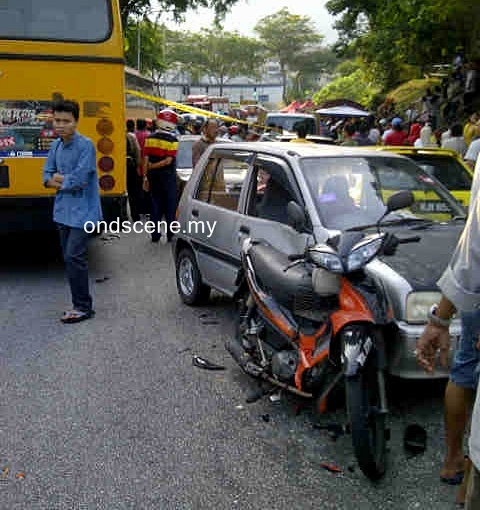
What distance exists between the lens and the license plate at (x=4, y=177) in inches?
302

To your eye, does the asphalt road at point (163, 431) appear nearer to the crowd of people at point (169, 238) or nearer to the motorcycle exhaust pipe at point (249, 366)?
the motorcycle exhaust pipe at point (249, 366)

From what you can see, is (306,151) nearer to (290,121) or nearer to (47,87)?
(47,87)

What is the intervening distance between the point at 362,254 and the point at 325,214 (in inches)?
51.8

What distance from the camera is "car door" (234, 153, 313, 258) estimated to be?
16.5 ft

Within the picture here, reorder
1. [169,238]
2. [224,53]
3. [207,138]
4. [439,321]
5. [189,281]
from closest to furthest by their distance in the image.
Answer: [439,321]
[189,281]
[207,138]
[169,238]
[224,53]

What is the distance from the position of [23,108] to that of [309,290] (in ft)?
16.2

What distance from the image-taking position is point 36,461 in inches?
145

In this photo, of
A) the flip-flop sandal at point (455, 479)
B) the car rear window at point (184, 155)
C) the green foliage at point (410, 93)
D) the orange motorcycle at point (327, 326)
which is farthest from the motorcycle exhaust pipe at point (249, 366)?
the green foliage at point (410, 93)

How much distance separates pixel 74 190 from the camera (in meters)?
6.14

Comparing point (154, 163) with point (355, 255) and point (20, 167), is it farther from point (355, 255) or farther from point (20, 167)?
point (355, 255)

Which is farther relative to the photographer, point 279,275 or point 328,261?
point 279,275

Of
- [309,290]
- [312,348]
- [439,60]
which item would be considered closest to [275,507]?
[312,348]

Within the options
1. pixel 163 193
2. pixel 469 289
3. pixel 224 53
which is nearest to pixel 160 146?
pixel 163 193

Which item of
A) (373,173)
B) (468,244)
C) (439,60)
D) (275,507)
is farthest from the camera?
(439,60)
